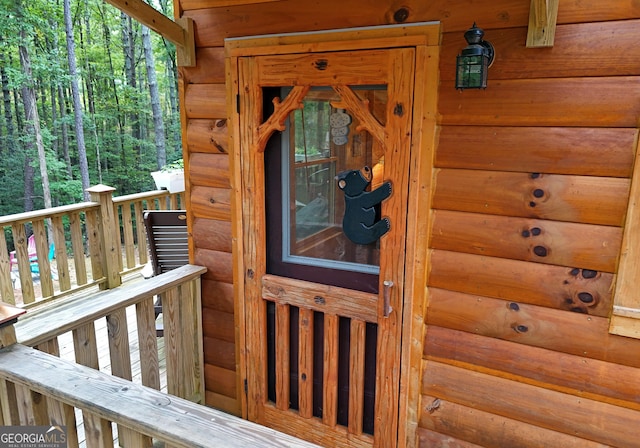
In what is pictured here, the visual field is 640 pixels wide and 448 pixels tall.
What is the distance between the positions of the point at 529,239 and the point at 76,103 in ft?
41.9

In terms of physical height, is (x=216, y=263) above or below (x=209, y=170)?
below

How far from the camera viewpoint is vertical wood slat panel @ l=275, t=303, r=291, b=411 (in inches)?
91.1

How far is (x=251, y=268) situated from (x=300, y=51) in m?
1.13

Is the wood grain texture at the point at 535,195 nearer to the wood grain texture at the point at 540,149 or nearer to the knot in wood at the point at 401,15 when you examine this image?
the wood grain texture at the point at 540,149

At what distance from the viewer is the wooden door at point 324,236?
194 centimetres

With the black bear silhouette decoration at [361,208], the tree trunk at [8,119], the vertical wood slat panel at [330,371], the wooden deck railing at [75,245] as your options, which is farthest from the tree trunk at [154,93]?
the vertical wood slat panel at [330,371]


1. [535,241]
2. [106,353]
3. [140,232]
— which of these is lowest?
[106,353]

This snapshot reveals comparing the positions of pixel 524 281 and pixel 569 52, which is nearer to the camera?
pixel 569 52

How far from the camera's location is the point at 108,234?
414 cm

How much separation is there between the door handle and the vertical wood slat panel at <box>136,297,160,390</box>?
1158 mm

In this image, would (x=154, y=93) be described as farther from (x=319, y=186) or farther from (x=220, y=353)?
(x=319, y=186)

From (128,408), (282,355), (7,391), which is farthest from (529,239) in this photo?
(7,391)

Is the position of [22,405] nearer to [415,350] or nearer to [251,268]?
[251,268]

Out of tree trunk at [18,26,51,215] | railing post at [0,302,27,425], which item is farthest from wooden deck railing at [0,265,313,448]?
tree trunk at [18,26,51,215]
